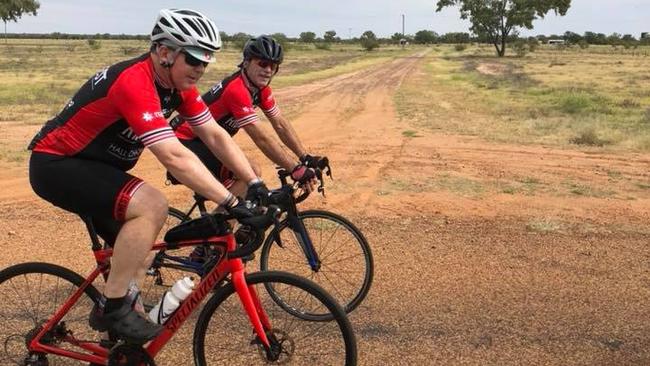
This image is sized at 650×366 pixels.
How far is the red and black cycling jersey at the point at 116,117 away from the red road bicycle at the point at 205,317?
1.45 feet

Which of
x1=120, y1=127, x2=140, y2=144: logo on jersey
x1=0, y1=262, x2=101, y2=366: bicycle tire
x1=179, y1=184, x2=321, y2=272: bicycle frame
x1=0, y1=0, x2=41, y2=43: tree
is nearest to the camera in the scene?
x1=120, y1=127, x2=140, y2=144: logo on jersey

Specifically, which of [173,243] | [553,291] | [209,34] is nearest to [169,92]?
[209,34]

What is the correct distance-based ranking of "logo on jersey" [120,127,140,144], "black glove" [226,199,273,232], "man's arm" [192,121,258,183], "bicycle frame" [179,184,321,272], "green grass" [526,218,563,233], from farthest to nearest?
"green grass" [526,218,563,233], "bicycle frame" [179,184,321,272], "man's arm" [192,121,258,183], "logo on jersey" [120,127,140,144], "black glove" [226,199,273,232]

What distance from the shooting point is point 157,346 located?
10.4ft

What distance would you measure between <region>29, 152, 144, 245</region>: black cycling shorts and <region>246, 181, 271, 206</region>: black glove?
0.57 meters

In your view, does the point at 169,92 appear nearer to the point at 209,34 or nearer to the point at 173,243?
the point at 209,34

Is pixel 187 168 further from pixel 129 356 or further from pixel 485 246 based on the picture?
pixel 485 246

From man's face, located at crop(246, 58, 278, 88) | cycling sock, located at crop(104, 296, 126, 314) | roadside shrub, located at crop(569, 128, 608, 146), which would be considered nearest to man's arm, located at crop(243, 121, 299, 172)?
man's face, located at crop(246, 58, 278, 88)

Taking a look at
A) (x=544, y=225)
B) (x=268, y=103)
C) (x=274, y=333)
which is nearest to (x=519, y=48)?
(x=544, y=225)

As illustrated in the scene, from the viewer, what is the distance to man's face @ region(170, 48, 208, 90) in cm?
298

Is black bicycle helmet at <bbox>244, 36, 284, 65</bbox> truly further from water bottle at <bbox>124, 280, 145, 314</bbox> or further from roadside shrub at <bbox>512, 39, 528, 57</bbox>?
roadside shrub at <bbox>512, 39, 528, 57</bbox>

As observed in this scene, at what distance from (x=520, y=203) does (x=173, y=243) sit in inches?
230

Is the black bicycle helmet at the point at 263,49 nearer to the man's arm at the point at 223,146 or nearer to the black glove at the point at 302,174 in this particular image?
the black glove at the point at 302,174

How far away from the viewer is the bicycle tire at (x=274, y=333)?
2.98 metres
